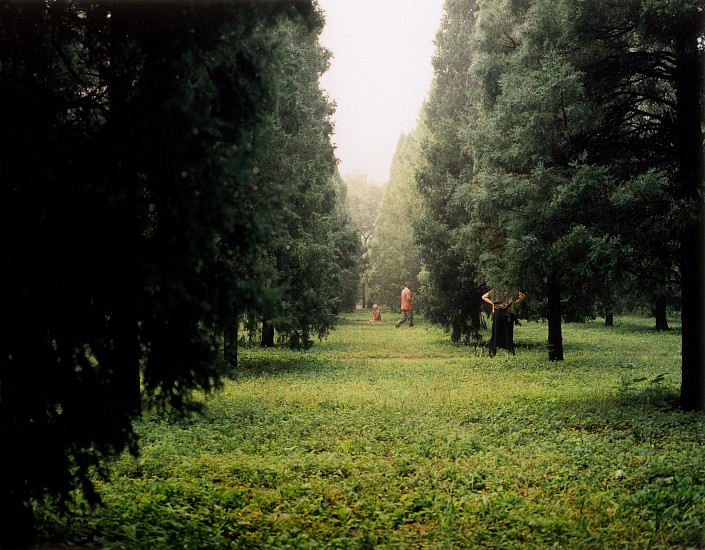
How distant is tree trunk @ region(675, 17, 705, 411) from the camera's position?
870 cm

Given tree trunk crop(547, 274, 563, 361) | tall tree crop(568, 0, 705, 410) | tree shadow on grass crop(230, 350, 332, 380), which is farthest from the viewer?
tree trunk crop(547, 274, 563, 361)

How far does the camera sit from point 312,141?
1833 centimetres

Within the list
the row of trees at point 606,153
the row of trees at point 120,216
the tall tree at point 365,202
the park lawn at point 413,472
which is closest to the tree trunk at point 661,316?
the park lawn at point 413,472

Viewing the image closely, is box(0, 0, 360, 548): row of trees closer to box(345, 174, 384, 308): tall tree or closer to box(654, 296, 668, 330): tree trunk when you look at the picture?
box(654, 296, 668, 330): tree trunk

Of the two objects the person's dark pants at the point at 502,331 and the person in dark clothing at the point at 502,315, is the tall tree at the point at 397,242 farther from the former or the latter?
the person in dark clothing at the point at 502,315

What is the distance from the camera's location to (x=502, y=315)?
722 inches

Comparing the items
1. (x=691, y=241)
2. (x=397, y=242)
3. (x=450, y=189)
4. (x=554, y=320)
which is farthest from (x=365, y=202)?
(x=691, y=241)

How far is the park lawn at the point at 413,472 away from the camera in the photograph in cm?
477

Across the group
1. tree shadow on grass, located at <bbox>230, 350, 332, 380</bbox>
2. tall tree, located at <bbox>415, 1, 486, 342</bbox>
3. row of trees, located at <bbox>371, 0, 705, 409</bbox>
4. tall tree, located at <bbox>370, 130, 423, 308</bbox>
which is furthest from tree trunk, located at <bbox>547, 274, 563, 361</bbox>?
tall tree, located at <bbox>370, 130, 423, 308</bbox>

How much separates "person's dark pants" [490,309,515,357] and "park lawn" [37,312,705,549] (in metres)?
5.18

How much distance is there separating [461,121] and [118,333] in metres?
18.9

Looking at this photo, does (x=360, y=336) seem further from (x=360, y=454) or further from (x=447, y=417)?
(x=360, y=454)

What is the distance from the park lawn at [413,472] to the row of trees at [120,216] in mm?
953

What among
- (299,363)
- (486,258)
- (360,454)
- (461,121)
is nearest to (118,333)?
(360,454)
